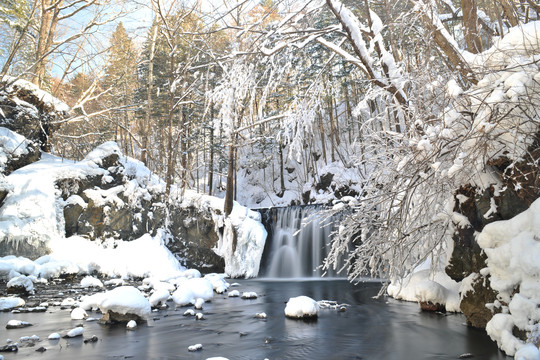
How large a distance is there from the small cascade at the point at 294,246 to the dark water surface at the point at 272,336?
614cm

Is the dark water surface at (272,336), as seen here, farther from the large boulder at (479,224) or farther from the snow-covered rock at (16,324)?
the large boulder at (479,224)

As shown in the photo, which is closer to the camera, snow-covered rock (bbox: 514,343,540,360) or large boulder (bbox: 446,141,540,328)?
snow-covered rock (bbox: 514,343,540,360)

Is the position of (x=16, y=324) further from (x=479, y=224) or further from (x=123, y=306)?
(x=479, y=224)

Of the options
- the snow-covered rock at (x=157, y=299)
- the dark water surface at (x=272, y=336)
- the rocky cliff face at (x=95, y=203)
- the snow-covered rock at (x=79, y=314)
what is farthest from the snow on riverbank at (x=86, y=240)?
the dark water surface at (x=272, y=336)

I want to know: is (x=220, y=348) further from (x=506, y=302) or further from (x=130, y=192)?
(x=130, y=192)

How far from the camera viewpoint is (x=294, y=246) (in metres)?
13.7

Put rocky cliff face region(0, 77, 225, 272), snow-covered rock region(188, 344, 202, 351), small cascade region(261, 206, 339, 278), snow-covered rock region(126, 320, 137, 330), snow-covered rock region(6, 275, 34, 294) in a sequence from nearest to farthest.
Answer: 1. snow-covered rock region(188, 344, 202, 351)
2. snow-covered rock region(126, 320, 137, 330)
3. snow-covered rock region(6, 275, 34, 294)
4. rocky cliff face region(0, 77, 225, 272)
5. small cascade region(261, 206, 339, 278)

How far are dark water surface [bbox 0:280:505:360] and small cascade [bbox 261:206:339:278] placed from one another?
614 cm

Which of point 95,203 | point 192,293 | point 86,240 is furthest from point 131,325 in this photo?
point 95,203

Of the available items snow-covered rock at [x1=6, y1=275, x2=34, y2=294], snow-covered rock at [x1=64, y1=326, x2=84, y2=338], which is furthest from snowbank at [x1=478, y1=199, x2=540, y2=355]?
snow-covered rock at [x1=6, y1=275, x2=34, y2=294]

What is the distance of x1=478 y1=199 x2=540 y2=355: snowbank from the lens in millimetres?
3221

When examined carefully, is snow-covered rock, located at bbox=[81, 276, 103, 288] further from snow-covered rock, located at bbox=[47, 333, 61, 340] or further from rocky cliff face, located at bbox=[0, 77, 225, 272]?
snow-covered rock, located at bbox=[47, 333, 61, 340]

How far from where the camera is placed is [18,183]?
10.8 meters

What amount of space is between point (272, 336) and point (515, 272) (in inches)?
117
